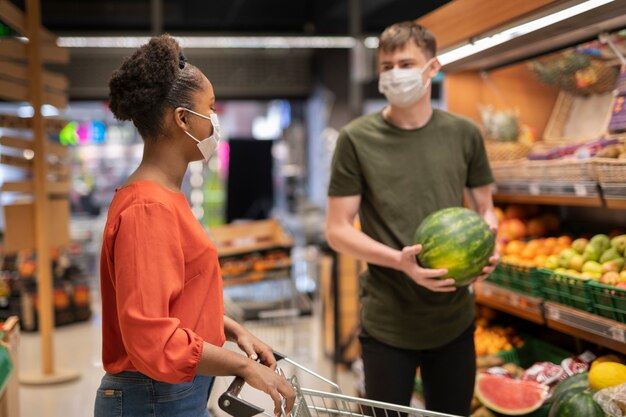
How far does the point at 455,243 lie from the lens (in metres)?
2.30

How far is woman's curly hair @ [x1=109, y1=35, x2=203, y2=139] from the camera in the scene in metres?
1.68

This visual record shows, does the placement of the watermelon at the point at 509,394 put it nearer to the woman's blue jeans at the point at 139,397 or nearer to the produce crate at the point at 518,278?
the produce crate at the point at 518,278

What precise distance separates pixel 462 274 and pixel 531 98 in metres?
2.06

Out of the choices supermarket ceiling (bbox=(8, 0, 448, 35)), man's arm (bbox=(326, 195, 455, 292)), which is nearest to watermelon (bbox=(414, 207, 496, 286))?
man's arm (bbox=(326, 195, 455, 292))

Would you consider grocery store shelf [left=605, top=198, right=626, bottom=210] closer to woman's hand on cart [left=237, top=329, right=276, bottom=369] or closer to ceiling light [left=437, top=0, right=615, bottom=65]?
ceiling light [left=437, top=0, right=615, bottom=65]

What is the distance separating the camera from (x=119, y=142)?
15.4 m

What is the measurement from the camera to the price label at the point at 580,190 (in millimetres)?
2877

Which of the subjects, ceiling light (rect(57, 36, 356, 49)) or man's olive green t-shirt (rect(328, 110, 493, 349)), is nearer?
man's olive green t-shirt (rect(328, 110, 493, 349))

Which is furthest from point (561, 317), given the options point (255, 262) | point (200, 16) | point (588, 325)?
point (200, 16)

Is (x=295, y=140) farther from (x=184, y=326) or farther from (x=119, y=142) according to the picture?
(x=184, y=326)

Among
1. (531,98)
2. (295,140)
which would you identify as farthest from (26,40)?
(295,140)

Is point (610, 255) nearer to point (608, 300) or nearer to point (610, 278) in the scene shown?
point (610, 278)

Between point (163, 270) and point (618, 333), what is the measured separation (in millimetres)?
1720

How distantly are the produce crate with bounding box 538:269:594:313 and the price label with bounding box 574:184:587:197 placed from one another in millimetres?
334
